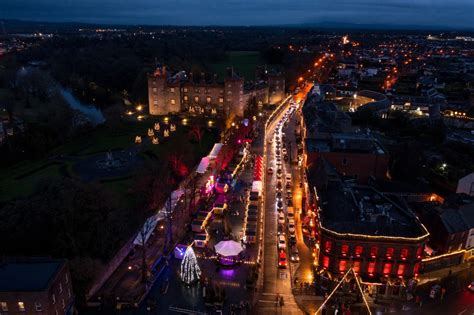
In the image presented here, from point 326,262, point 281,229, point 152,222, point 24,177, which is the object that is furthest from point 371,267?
point 24,177

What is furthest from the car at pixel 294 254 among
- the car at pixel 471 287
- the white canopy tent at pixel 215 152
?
the white canopy tent at pixel 215 152

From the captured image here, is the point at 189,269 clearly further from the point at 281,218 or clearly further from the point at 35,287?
the point at 281,218

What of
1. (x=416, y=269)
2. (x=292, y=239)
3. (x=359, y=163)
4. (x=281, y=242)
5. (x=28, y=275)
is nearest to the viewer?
(x=28, y=275)

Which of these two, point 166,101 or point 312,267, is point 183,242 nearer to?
point 312,267

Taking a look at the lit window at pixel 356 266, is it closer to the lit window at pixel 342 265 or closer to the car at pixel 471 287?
the lit window at pixel 342 265

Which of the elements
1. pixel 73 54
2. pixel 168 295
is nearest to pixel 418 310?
pixel 168 295

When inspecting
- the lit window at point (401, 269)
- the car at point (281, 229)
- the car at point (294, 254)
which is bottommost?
the car at point (294, 254)

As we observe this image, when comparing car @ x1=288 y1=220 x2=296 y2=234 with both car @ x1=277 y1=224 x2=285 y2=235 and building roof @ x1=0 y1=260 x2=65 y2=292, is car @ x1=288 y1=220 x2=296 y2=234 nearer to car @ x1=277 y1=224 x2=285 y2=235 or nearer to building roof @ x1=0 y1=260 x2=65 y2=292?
car @ x1=277 y1=224 x2=285 y2=235
